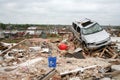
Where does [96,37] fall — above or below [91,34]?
below

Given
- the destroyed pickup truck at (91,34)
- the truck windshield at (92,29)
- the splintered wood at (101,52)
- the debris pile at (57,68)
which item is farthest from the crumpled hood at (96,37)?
the debris pile at (57,68)

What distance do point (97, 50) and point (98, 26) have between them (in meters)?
2.59

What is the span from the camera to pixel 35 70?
13219 mm

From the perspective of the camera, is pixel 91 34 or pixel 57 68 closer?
pixel 57 68

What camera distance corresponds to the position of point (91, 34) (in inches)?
825

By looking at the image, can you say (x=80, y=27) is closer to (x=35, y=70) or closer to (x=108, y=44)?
(x=108, y=44)

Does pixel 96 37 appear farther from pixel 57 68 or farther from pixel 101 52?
pixel 57 68

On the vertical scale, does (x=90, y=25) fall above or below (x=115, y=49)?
above

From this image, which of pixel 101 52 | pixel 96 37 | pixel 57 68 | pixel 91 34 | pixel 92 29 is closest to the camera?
pixel 57 68

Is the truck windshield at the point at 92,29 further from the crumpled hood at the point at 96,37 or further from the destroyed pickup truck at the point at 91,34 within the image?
the crumpled hood at the point at 96,37

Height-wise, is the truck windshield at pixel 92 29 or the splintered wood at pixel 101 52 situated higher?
the truck windshield at pixel 92 29

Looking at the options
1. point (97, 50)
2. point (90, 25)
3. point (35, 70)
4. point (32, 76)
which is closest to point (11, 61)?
point (35, 70)

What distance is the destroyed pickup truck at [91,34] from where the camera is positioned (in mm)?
19797

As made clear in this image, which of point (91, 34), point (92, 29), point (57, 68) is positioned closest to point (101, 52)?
point (91, 34)
